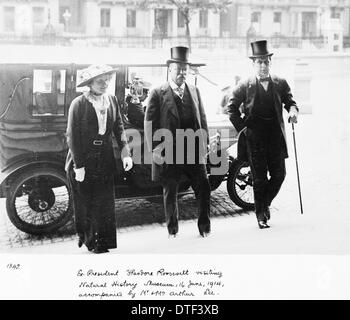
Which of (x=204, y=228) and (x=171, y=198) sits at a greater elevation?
(x=171, y=198)

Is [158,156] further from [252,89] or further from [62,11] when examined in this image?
[62,11]

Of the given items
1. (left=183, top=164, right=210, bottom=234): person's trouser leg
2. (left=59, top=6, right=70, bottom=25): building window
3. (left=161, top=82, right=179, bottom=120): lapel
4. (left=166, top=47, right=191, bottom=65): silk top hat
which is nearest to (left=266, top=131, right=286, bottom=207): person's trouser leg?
(left=183, top=164, right=210, bottom=234): person's trouser leg

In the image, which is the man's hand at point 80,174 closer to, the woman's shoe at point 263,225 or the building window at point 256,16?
the woman's shoe at point 263,225

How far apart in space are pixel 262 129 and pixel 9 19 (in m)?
2.88

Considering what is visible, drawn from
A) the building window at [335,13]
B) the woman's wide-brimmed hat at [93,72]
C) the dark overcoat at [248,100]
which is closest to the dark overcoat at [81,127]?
the woman's wide-brimmed hat at [93,72]

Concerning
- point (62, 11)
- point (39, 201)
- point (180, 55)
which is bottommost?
point (39, 201)

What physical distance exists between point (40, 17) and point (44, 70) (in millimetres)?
1673

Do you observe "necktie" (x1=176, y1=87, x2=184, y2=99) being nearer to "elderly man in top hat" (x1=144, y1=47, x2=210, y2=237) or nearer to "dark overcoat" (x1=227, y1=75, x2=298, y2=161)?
"elderly man in top hat" (x1=144, y1=47, x2=210, y2=237)

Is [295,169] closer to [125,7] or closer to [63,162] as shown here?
[63,162]

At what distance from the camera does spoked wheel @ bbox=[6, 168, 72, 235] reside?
16.8 feet

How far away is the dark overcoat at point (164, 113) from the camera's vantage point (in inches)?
202

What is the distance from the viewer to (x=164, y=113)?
5156mm

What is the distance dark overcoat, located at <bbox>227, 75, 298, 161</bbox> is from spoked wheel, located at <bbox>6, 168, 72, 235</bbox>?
5.75 feet

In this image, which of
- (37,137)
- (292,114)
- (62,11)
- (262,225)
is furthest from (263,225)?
(62,11)
